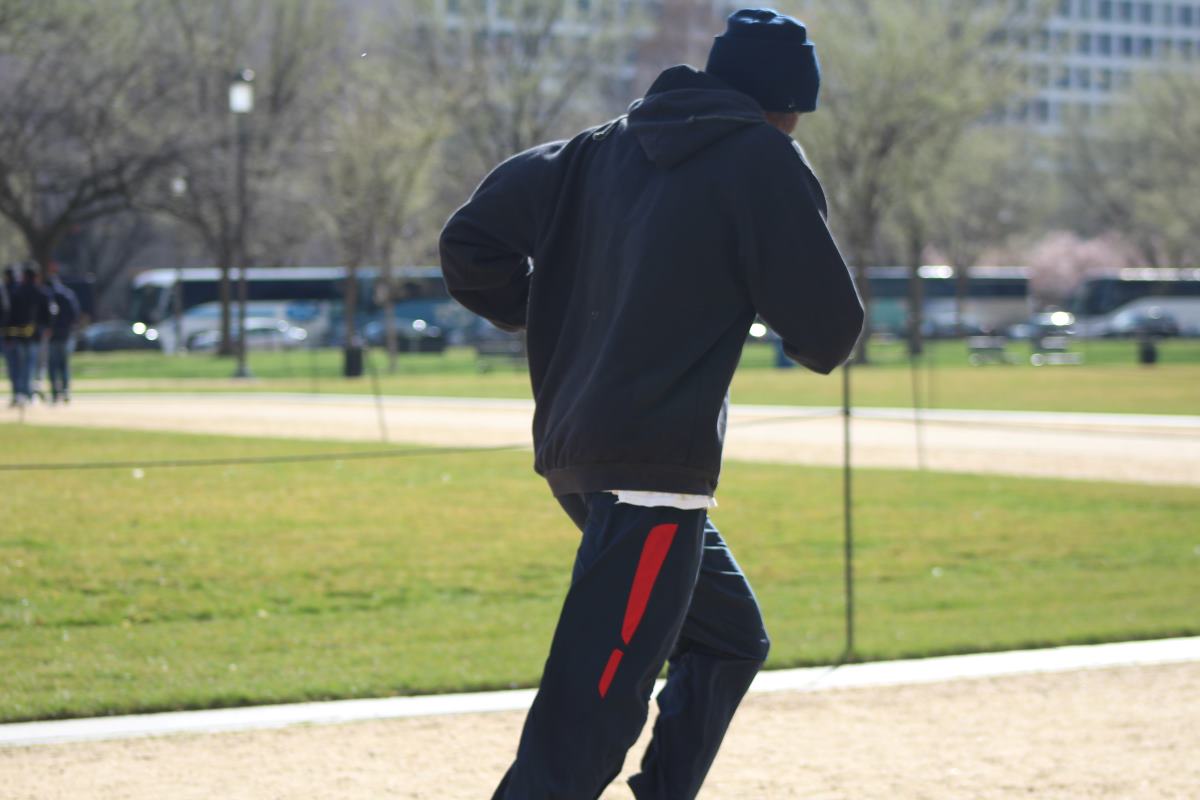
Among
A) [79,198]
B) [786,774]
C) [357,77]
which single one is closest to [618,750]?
[786,774]

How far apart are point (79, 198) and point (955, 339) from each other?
151ft

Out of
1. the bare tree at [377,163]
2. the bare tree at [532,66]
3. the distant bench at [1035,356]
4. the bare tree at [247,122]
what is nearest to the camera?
the bare tree at [247,122]

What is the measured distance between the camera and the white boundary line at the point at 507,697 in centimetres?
576

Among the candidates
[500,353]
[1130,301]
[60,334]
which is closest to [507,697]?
[60,334]

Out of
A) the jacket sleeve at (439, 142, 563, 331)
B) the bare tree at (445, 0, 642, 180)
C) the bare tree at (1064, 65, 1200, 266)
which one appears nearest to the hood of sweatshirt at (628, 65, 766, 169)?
the jacket sleeve at (439, 142, 563, 331)

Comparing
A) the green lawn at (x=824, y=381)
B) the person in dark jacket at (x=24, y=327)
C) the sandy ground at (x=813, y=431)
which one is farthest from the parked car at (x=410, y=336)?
the person in dark jacket at (x=24, y=327)

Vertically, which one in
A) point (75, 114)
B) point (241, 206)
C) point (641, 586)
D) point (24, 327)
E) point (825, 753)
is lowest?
point (24, 327)

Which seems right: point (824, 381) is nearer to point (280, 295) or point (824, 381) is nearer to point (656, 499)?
point (656, 499)

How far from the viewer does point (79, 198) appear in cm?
3803

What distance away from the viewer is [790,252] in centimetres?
334

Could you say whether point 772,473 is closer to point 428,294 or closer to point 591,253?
point 591,253

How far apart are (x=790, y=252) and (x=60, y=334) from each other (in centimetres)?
2178

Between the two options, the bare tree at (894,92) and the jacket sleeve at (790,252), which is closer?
the jacket sleeve at (790,252)

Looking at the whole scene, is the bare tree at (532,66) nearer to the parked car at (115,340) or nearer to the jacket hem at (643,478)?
the parked car at (115,340)
